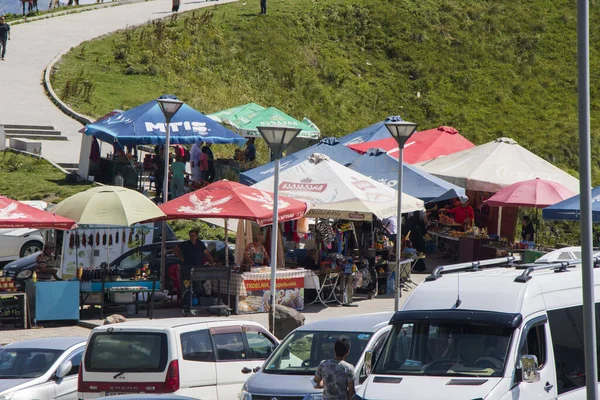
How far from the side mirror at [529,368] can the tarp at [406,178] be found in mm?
16074

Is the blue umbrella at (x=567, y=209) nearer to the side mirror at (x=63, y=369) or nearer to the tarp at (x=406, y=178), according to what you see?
the tarp at (x=406, y=178)

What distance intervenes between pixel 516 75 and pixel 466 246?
34.5m

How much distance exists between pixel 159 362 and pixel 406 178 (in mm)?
15352

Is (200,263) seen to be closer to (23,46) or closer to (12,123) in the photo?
(12,123)

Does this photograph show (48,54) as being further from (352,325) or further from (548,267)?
(548,267)

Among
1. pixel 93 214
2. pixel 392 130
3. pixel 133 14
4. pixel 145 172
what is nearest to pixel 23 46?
pixel 133 14

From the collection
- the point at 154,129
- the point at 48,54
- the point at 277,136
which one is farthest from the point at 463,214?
the point at 48,54

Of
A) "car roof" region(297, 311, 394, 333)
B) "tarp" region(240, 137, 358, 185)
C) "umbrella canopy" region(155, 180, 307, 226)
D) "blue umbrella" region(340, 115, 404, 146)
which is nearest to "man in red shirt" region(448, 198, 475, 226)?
"tarp" region(240, 137, 358, 185)

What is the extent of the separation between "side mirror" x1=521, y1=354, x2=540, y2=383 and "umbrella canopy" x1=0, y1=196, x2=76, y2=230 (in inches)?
455

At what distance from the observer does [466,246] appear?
2789 centimetres

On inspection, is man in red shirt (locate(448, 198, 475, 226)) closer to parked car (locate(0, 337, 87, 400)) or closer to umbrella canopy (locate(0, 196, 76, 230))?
umbrella canopy (locate(0, 196, 76, 230))

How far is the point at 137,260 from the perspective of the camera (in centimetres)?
2145

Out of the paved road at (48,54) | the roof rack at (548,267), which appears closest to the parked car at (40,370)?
the roof rack at (548,267)

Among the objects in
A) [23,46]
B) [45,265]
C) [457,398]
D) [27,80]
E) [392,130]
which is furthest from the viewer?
[23,46]
